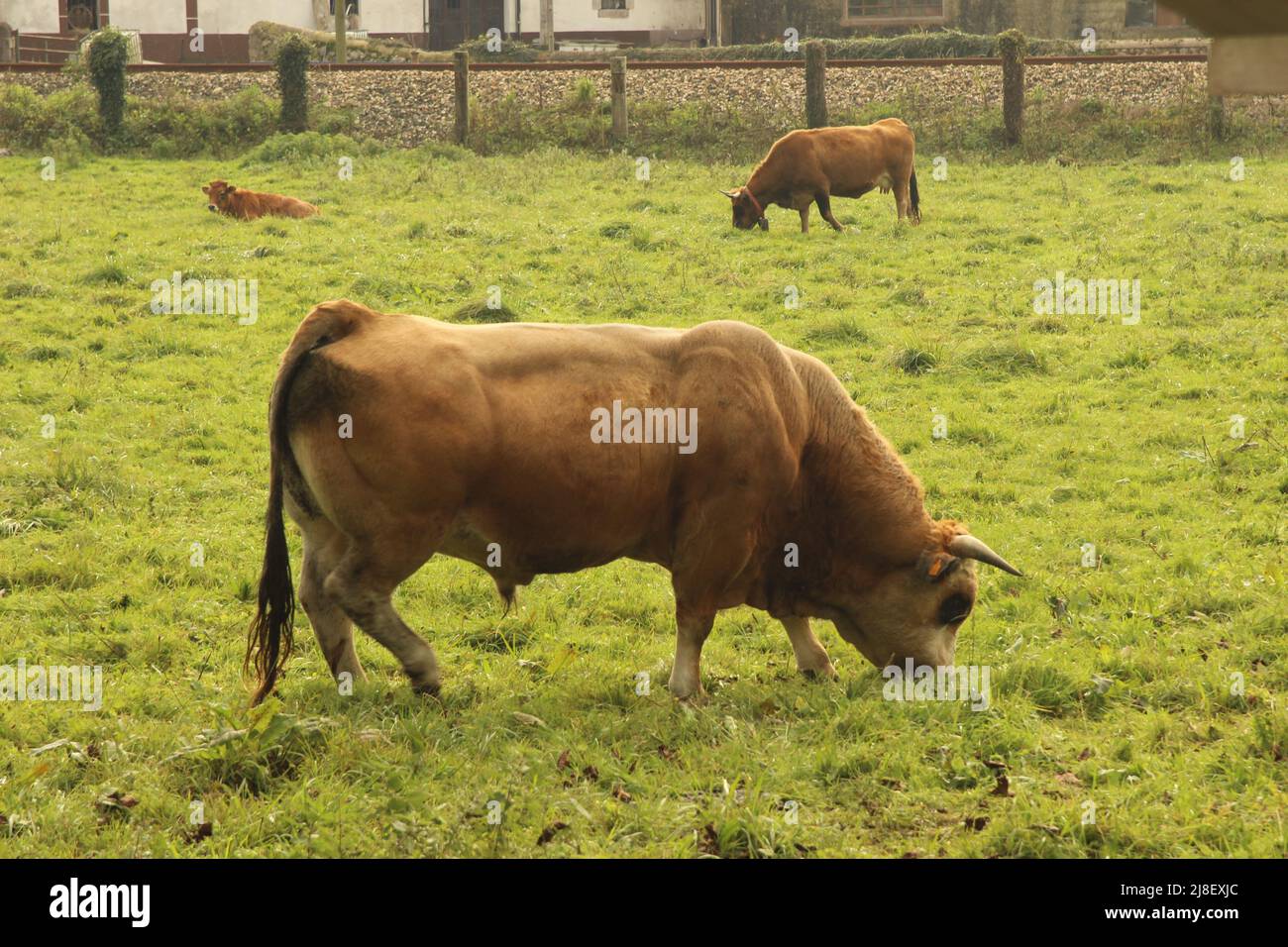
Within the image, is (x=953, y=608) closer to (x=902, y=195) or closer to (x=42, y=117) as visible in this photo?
(x=902, y=195)

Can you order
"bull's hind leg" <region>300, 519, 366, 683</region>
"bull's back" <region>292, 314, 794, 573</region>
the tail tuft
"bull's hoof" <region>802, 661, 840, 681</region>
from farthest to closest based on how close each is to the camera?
"bull's hoof" <region>802, 661, 840, 681</region>
"bull's hind leg" <region>300, 519, 366, 683</region>
the tail tuft
"bull's back" <region>292, 314, 794, 573</region>

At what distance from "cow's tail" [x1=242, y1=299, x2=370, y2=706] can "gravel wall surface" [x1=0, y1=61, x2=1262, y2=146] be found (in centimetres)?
1848

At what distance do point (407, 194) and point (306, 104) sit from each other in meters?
6.29

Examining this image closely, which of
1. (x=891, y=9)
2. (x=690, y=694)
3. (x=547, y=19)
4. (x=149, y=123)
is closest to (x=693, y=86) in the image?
(x=149, y=123)

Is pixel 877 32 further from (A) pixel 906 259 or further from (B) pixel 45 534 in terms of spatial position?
(B) pixel 45 534

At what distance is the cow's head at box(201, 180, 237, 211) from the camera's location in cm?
1733

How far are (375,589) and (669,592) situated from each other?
7.69ft

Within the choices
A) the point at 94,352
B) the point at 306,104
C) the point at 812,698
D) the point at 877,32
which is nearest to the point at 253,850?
the point at 812,698

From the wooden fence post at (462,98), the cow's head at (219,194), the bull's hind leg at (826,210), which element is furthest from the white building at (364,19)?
the bull's hind leg at (826,210)

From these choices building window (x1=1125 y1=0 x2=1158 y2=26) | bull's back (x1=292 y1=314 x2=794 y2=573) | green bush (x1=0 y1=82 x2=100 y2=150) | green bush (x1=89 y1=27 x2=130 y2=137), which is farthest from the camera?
building window (x1=1125 y1=0 x2=1158 y2=26)

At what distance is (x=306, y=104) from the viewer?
23.9 meters

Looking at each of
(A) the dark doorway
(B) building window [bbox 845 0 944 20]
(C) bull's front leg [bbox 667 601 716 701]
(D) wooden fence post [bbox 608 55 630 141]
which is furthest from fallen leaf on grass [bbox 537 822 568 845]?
(A) the dark doorway

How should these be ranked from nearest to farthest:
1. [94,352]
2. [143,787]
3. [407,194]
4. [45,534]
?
[143,787]
[45,534]
[94,352]
[407,194]

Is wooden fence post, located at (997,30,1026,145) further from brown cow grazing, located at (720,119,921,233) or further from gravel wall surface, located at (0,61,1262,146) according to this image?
brown cow grazing, located at (720,119,921,233)
